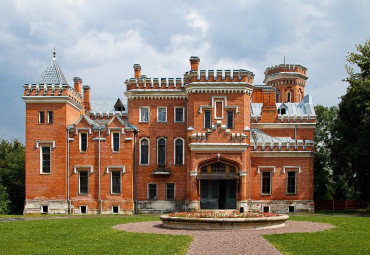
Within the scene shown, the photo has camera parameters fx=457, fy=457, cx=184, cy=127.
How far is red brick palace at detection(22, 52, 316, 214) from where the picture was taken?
34188mm

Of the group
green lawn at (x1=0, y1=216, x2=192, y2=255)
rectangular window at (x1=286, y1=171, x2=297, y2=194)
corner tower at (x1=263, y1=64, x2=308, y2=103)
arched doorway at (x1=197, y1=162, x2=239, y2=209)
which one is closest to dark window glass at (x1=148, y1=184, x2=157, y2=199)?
arched doorway at (x1=197, y1=162, x2=239, y2=209)

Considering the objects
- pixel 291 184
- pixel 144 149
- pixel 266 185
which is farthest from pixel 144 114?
pixel 291 184

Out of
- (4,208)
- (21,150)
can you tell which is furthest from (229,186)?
(21,150)

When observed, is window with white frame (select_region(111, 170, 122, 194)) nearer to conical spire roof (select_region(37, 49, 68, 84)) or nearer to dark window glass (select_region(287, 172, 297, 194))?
conical spire roof (select_region(37, 49, 68, 84))

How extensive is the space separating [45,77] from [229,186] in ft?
55.0

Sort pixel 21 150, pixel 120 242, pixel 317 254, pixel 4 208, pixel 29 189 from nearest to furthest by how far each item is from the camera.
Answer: pixel 317 254 < pixel 120 242 < pixel 29 189 < pixel 4 208 < pixel 21 150

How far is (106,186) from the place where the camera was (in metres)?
35.2

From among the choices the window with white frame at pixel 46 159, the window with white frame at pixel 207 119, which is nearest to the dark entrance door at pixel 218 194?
the window with white frame at pixel 207 119

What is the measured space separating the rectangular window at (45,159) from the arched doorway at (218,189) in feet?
38.3

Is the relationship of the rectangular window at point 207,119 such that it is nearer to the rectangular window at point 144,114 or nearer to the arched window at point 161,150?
the arched window at point 161,150

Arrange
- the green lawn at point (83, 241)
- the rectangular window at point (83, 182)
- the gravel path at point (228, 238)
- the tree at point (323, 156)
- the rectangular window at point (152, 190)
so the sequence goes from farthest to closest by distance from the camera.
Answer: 1. the tree at point (323, 156)
2. the rectangular window at point (152, 190)
3. the rectangular window at point (83, 182)
4. the green lawn at point (83, 241)
5. the gravel path at point (228, 238)

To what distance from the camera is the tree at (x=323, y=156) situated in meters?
48.1

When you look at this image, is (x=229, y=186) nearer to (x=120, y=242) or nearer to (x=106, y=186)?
(x=106, y=186)

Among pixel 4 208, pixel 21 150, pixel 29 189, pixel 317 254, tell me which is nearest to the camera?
pixel 317 254
